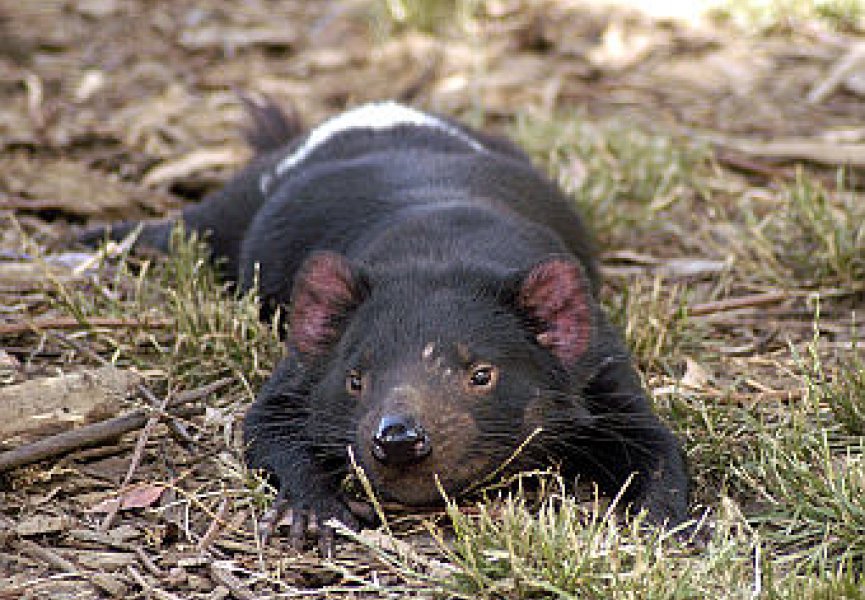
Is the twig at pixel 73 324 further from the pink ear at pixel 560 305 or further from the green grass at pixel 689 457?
the pink ear at pixel 560 305

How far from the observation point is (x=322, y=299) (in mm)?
3039

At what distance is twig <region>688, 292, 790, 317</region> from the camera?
403 centimetres

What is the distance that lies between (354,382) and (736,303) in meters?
1.65

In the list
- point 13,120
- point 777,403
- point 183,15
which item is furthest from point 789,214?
point 183,15

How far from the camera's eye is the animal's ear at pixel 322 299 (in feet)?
9.87

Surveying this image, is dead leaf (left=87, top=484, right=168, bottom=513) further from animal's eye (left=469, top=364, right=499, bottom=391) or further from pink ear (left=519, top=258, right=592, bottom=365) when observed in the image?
pink ear (left=519, top=258, right=592, bottom=365)

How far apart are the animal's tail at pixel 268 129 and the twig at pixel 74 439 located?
215 centimetres

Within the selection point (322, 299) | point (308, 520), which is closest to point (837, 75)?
point (322, 299)

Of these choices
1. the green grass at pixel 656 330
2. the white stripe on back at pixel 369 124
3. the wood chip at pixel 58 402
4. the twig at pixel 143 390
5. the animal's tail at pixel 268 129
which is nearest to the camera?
the wood chip at pixel 58 402

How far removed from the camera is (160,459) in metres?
3.18

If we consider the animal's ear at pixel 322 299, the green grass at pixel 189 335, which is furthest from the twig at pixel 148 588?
the green grass at pixel 189 335

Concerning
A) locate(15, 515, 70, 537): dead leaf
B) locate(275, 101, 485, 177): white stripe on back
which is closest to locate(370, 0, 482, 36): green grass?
locate(275, 101, 485, 177): white stripe on back

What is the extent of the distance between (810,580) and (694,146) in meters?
3.43

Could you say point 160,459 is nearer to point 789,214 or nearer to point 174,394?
point 174,394
